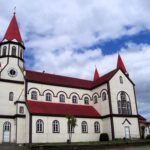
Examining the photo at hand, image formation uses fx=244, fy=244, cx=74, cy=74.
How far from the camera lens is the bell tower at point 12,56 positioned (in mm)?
44125

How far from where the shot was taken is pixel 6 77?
43.5 m

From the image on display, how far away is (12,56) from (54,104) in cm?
1193

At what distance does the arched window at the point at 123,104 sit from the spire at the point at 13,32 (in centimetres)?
2248

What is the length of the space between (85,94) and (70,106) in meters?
5.40

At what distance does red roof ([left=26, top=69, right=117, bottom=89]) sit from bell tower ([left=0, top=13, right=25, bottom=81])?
215 cm

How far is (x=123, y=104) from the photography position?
46844 mm

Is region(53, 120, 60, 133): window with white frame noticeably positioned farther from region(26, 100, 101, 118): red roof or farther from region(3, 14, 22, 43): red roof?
region(3, 14, 22, 43): red roof

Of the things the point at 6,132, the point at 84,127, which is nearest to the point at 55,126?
the point at 84,127

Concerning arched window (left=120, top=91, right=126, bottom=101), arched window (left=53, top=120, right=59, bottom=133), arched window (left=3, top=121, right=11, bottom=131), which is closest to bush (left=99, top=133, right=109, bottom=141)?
arched window (left=120, top=91, right=126, bottom=101)

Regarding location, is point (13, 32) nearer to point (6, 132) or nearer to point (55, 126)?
point (6, 132)

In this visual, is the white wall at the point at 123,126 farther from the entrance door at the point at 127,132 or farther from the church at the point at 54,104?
the entrance door at the point at 127,132

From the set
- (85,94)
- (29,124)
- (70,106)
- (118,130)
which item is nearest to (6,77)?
(29,124)

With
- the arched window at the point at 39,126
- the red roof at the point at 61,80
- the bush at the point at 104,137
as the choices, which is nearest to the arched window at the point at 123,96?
the red roof at the point at 61,80

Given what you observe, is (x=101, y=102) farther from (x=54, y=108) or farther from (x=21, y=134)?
(x=21, y=134)
